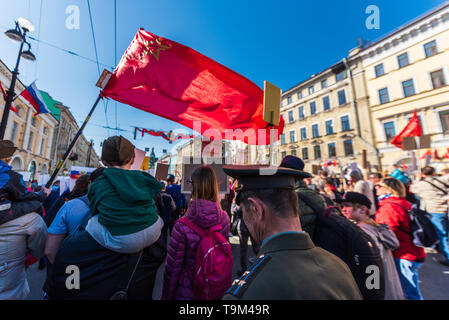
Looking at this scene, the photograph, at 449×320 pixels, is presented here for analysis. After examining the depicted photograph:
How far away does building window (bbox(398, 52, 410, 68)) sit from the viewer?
19891mm

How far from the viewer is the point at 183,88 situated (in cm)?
Result: 300

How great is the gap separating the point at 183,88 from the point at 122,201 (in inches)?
84.1

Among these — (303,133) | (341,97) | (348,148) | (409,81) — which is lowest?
(348,148)

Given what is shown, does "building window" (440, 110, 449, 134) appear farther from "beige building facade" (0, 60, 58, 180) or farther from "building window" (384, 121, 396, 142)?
"beige building facade" (0, 60, 58, 180)

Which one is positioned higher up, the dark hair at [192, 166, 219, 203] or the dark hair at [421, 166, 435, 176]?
the dark hair at [421, 166, 435, 176]

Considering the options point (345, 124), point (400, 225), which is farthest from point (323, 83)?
point (400, 225)

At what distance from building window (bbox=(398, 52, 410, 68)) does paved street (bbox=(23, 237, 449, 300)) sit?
2437 cm

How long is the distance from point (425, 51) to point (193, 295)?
95.3 feet

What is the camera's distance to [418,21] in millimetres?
18766

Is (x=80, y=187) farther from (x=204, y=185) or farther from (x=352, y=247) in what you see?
(x=352, y=247)

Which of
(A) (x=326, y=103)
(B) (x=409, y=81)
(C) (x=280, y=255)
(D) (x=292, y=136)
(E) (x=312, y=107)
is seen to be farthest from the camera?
(D) (x=292, y=136)

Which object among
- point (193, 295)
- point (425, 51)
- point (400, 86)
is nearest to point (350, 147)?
point (400, 86)

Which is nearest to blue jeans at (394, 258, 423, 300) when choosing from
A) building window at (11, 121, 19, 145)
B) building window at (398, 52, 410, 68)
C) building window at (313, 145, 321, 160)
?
building window at (313, 145, 321, 160)

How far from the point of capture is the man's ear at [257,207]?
44.6 inches
